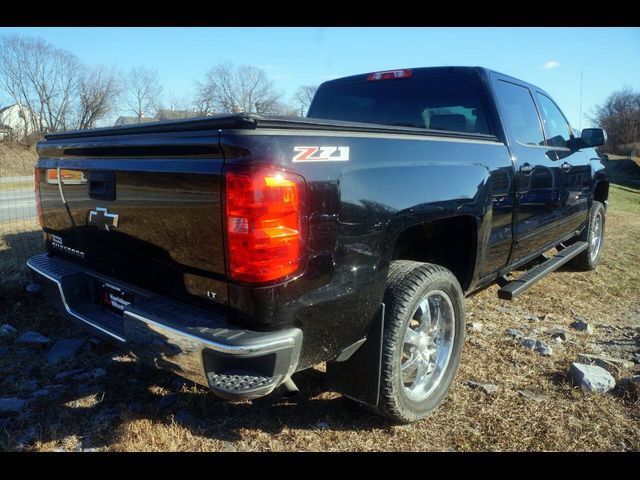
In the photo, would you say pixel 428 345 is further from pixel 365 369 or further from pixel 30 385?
pixel 30 385

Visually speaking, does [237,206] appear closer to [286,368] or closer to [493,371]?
[286,368]

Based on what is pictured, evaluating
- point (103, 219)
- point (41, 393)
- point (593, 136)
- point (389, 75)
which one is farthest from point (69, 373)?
point (593, 136)

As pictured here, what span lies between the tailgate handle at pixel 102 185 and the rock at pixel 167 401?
1.25 metres

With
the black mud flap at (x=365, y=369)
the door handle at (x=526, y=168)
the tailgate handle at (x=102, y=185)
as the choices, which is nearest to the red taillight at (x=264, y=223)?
the black mud flap at (x=365, y=369)

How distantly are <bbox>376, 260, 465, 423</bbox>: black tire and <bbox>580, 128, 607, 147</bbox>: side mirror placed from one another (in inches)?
120

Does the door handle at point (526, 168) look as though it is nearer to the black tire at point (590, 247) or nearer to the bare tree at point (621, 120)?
the black tire at point (590, 247)

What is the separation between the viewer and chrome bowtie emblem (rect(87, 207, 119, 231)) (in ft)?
7.72

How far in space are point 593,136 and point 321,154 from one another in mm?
4004

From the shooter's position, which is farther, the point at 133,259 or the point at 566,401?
the point at 566,401

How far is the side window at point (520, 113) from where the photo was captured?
3.72 meters

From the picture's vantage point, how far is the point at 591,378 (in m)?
3.02

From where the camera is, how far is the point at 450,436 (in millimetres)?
2562
